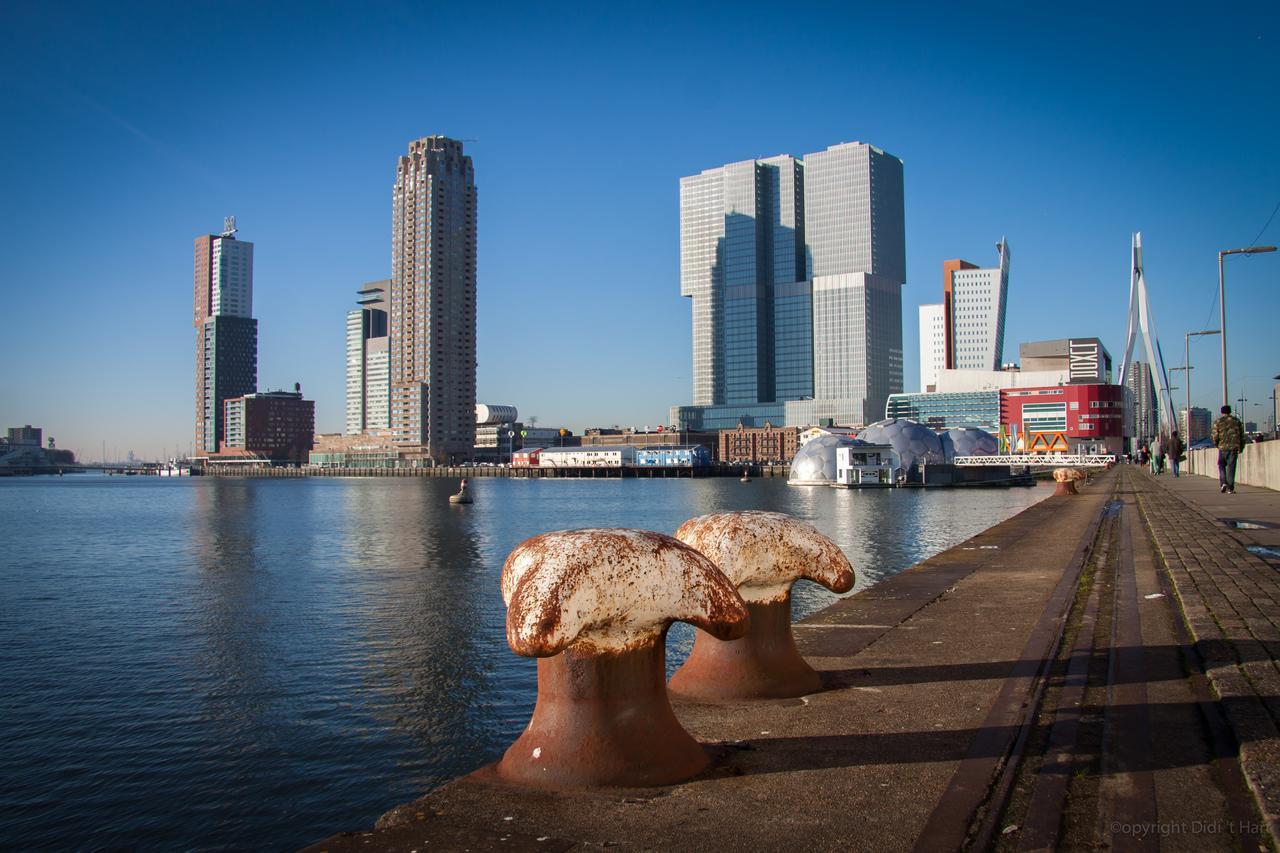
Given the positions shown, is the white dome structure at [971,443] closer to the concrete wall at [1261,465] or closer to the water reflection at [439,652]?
the concrete wall at [1261,465]

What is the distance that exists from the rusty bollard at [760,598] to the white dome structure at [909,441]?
118 meters

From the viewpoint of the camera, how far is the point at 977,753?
244 inches

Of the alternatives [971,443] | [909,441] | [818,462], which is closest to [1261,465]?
[818,462]

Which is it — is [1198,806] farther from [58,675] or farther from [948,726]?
[58,675]

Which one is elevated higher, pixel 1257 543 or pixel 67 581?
pixel 1257 543

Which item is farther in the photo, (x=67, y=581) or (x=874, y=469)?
(x=874, y=469)

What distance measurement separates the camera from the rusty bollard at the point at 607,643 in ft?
19.1

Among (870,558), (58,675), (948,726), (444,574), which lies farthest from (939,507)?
(948,726)

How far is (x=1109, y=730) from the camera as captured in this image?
6516 mm

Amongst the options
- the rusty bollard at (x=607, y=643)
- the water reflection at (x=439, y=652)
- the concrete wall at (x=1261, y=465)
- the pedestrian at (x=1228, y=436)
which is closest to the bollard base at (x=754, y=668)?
the rusty bollard at (x=607, y=643)

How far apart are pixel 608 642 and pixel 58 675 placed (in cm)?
1663

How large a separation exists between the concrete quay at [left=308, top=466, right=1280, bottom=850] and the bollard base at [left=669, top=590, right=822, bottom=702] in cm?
25

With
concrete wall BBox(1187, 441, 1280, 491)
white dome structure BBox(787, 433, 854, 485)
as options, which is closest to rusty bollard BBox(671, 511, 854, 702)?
concrete wall BBox(1187, 441, 1280, 491)

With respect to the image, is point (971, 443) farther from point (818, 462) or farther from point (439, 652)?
point (439, 652)
